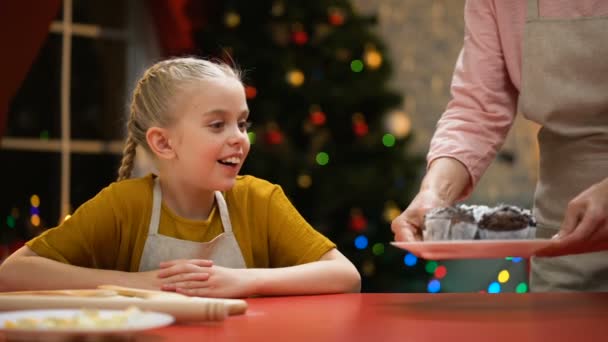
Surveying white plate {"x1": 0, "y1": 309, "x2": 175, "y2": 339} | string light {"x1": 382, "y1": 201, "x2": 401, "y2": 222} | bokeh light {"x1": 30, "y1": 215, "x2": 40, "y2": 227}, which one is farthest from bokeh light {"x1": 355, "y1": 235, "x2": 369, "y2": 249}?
white plate {"x1": 0, "y1": 309, "x2": 175, "y2": 339}

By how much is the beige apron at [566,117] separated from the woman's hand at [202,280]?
0.60 m

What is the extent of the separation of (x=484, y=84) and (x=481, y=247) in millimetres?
721

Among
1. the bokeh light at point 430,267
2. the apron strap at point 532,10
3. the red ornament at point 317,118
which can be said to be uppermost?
the apron strap at point 532,10

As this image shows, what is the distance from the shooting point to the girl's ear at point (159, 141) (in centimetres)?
176

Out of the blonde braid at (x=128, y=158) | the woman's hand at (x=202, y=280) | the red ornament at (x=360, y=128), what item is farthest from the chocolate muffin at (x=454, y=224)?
the red ornament at (x=360, y=128)

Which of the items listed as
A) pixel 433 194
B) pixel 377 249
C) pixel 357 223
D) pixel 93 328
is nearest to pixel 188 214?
pixel 433 194

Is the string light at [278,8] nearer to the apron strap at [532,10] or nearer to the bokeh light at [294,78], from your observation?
the bokeh light at [294,78]

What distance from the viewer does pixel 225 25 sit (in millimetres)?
4352

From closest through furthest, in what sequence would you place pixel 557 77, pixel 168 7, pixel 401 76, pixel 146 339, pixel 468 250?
pixel 146 339, pixel 468 250, pixel 557 77, pixel 168 7, pixel 401 76

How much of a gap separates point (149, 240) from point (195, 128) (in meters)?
0.23

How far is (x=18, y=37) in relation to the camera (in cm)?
297

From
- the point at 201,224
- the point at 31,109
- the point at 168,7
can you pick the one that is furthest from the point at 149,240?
the point at 168,7

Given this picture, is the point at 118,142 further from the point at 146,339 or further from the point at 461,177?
the point at 146,339

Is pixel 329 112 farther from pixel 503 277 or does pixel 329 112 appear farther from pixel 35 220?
pixel 35 220
